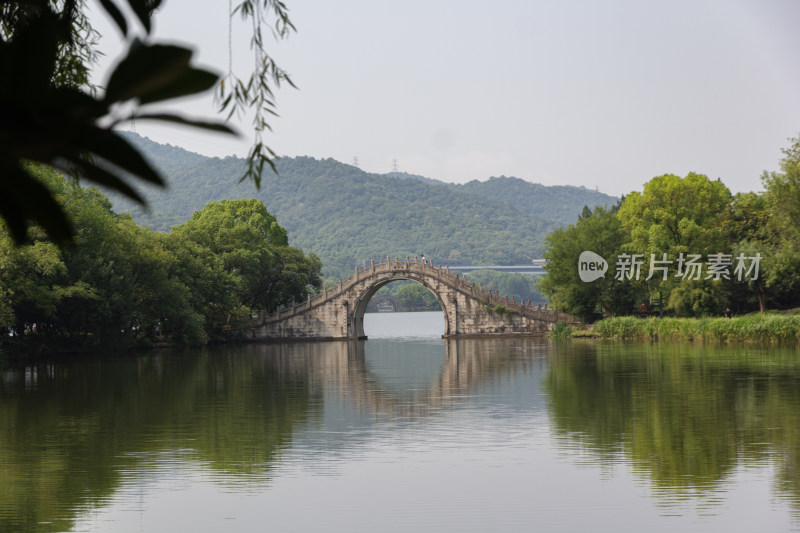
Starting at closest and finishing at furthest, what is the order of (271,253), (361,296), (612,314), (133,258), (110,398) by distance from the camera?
1. (110,398)
2. (133,258)
3. (612,314)
4. (271,253)
5. (361,296)

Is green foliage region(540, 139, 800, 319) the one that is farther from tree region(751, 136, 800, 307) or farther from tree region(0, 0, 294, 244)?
tree region(0, 0, 294, 244)

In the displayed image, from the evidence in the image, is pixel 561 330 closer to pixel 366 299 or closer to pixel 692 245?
pixel 692 245

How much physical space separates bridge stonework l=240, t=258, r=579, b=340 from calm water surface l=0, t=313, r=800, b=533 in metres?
36.1

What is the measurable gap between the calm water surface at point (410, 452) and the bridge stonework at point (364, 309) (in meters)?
36.1

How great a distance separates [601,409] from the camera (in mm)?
20422

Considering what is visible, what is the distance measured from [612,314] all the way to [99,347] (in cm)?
2898

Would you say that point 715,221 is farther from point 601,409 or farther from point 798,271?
point 601,409

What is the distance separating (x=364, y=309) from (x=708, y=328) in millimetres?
29425

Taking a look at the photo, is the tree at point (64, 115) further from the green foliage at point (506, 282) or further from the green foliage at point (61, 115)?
the green foliage at point (506, 282)

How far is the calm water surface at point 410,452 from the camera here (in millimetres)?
10883

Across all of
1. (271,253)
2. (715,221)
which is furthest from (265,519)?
(271,253)

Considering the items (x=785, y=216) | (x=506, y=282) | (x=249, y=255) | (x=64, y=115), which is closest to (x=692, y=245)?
(x=785, y=216)

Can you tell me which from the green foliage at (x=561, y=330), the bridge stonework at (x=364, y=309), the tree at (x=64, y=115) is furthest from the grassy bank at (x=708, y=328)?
the tree at (x=64, y=115)

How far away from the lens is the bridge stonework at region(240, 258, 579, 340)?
6612 centimetres
